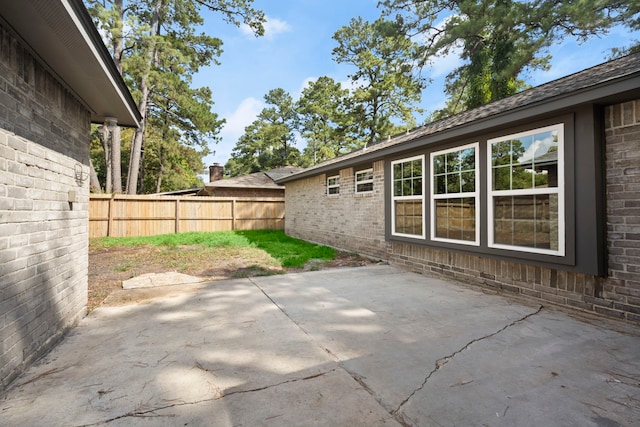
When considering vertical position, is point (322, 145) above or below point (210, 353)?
above

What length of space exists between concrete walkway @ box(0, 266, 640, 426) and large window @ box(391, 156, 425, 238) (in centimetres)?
243

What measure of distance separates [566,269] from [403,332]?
2.32 m

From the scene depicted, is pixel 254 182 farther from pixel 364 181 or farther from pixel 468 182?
pixel 468 182

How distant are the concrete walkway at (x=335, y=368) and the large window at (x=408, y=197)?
2.43 m

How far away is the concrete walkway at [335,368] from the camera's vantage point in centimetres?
193

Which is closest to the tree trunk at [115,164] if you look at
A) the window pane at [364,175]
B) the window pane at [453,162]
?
→ the window pane at [364,175]

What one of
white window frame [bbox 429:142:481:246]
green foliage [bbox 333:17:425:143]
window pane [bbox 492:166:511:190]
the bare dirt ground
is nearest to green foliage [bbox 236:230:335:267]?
the bare dirt ground

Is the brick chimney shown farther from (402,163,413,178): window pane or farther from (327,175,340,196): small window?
(402,163,413,178): window pane

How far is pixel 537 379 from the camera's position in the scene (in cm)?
230

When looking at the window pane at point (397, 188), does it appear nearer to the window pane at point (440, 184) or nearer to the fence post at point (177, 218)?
the window pane at point (440, 184)

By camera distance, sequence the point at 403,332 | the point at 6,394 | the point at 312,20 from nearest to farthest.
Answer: the point at 6,394
the point at 403,332
the point at 312,20

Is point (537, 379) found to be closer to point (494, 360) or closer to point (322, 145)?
point (494, 360)

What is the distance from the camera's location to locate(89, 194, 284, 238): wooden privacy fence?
1181 cm

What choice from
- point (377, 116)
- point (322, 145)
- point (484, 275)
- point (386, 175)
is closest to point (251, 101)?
point (322, 145)
